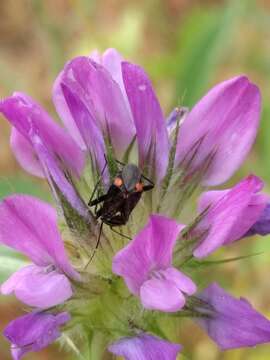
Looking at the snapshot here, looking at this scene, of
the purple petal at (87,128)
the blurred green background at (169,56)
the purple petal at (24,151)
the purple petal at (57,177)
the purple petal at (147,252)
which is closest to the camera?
the purple petal at (147,252)

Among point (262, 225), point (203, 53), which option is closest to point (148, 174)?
point (262, 225)

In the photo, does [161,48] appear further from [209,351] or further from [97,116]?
[97,116]

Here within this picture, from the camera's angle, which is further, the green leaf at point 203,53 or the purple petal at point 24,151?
the green leaf at point 203,53

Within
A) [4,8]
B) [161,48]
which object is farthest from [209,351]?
[4,8]

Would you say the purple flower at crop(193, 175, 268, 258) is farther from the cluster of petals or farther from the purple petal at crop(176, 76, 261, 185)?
the purple petal at crop(176, 76, 261, 185)

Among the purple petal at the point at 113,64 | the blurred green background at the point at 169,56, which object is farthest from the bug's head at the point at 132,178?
the blurred green background at the point at 169,56

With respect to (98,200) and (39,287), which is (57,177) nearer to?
(98,200)

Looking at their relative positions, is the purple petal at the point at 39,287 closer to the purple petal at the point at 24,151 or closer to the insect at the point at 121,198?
the insect at the point at 121,198
